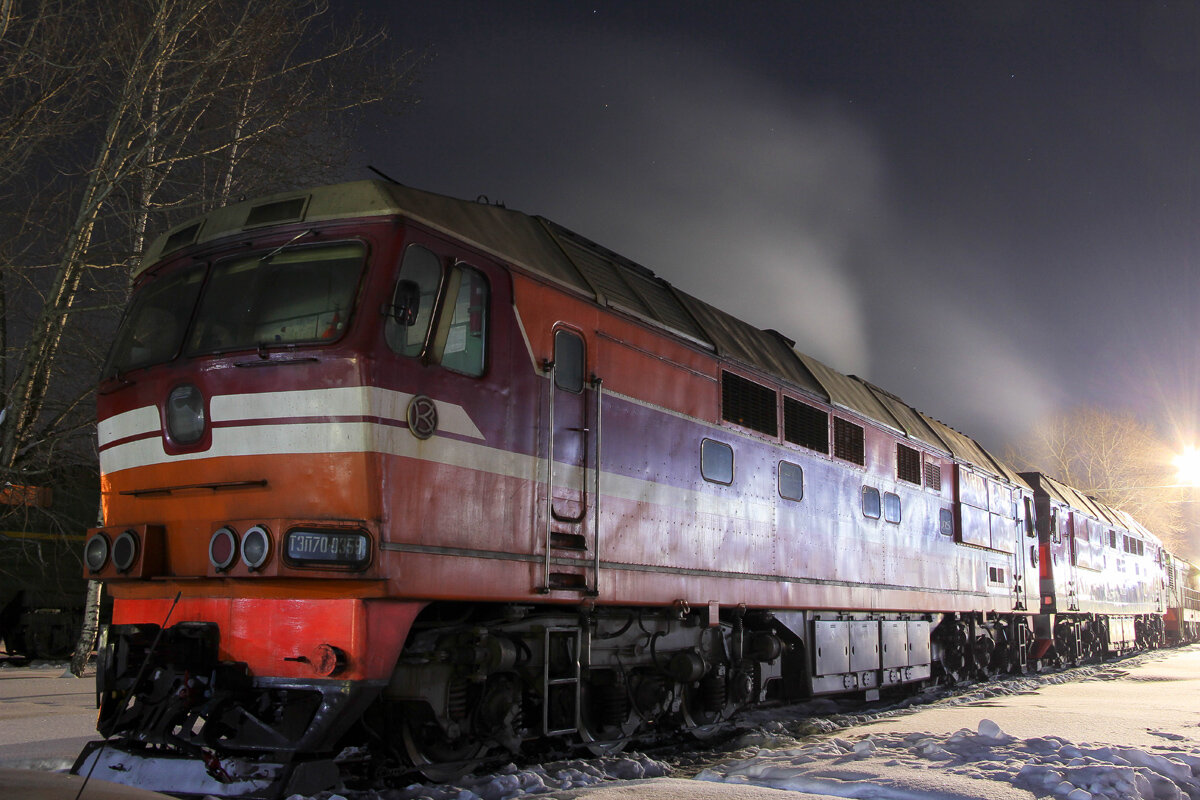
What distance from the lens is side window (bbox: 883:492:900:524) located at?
12820 millimetres

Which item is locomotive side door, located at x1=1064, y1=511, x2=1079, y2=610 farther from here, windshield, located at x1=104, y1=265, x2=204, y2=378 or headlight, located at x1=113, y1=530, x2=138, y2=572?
headlight, located at x1=113, y1=530, x2=138, y2=572

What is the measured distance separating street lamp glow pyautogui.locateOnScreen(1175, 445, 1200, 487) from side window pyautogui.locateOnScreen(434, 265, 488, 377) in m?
58.8

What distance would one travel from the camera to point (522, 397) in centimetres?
682

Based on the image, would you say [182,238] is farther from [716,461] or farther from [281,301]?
[716,461]

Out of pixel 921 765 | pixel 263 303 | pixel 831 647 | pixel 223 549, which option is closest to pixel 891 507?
pixel 831 647

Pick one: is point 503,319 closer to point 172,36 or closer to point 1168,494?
point 172,36

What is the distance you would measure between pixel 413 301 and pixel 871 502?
8.03 meters

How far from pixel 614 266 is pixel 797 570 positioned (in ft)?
12.6

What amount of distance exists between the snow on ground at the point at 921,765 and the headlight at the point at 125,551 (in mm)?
2050

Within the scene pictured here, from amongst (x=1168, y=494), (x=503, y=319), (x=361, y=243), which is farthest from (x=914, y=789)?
(x=1168, y=494)

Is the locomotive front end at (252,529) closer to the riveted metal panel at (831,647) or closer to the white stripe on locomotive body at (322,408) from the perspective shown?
the white stripe on locomotive body at (322,408)

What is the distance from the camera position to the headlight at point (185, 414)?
20.4ft

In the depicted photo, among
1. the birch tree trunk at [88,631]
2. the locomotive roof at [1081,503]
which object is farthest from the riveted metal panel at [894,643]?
the birch tree trunk at [88,631]

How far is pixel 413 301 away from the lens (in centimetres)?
602
